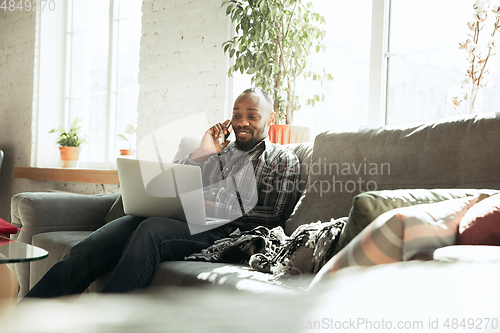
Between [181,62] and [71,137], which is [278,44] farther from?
[71,137]

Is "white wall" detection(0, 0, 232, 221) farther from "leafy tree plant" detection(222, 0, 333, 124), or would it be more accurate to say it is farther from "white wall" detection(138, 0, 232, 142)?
"leafy tree plant" detection(222, 0, 333, 124)

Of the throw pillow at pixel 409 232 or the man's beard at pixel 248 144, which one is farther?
the man's beard at pixel 248 144

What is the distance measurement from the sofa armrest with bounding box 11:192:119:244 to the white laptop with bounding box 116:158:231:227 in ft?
2.50

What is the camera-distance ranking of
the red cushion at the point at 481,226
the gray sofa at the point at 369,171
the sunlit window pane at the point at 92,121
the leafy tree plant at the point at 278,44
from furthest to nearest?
the sunlit window pane at the point at 92,121 → the leafy tree plant at the point at 278,44 → the gray sofa at the point at 369,171 → the red cushion at the point at 481,226

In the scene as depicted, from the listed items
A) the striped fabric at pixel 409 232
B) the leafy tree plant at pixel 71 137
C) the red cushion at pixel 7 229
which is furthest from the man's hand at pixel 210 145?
the leafy tree plant at pixel 71 137

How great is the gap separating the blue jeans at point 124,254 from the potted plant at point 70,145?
9.47 ft

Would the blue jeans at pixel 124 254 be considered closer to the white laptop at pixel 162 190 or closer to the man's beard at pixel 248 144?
the white laptop at pixel 162 190

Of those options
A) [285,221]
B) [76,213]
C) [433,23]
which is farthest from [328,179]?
[76,213]

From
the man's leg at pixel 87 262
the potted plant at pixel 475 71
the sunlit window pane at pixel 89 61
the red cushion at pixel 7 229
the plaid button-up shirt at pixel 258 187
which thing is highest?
the sunlit window pane at pixel 89 61

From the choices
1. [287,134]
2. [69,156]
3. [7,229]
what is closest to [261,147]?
[287,134]

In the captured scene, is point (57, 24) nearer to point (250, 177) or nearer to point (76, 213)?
point (76, 213)

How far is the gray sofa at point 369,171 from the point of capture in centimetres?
131

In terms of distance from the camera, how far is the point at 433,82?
7.32 feet

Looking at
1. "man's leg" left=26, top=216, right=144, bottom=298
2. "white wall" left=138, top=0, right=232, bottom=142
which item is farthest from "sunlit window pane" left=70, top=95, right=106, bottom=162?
"man's leg" left=26, top=216, right=144, bottom=298
